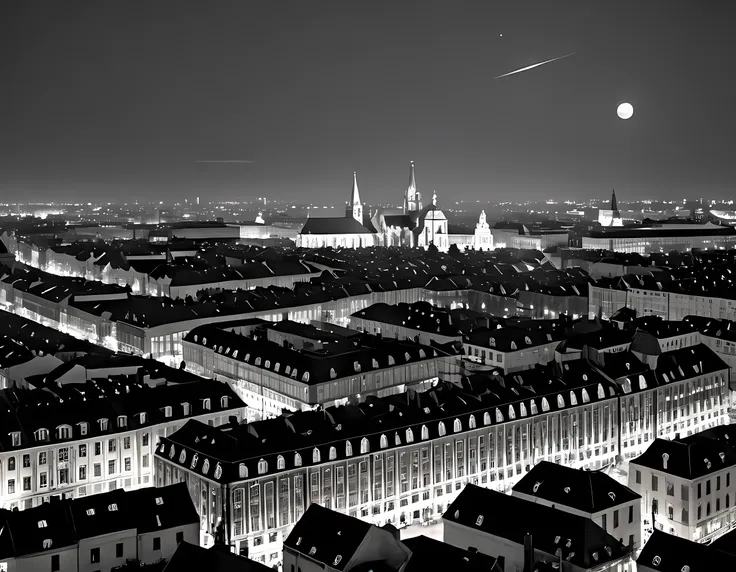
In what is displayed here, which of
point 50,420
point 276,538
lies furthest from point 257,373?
point 276,538

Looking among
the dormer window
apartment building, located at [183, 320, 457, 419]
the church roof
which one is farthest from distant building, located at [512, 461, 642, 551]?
the church roof

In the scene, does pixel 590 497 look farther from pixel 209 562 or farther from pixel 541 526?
pixel 209 562

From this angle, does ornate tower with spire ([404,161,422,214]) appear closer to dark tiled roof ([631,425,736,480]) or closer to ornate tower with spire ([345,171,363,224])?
ornate tower with spire ([345,171,363,224])

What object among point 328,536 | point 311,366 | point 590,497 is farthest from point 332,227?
point 328,536

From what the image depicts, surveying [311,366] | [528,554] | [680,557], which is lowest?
[528,554]

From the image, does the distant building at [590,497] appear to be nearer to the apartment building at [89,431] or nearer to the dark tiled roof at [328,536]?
the dark tiled roof at [328,536]

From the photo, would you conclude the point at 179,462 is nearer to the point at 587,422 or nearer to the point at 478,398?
the point at 478,398
